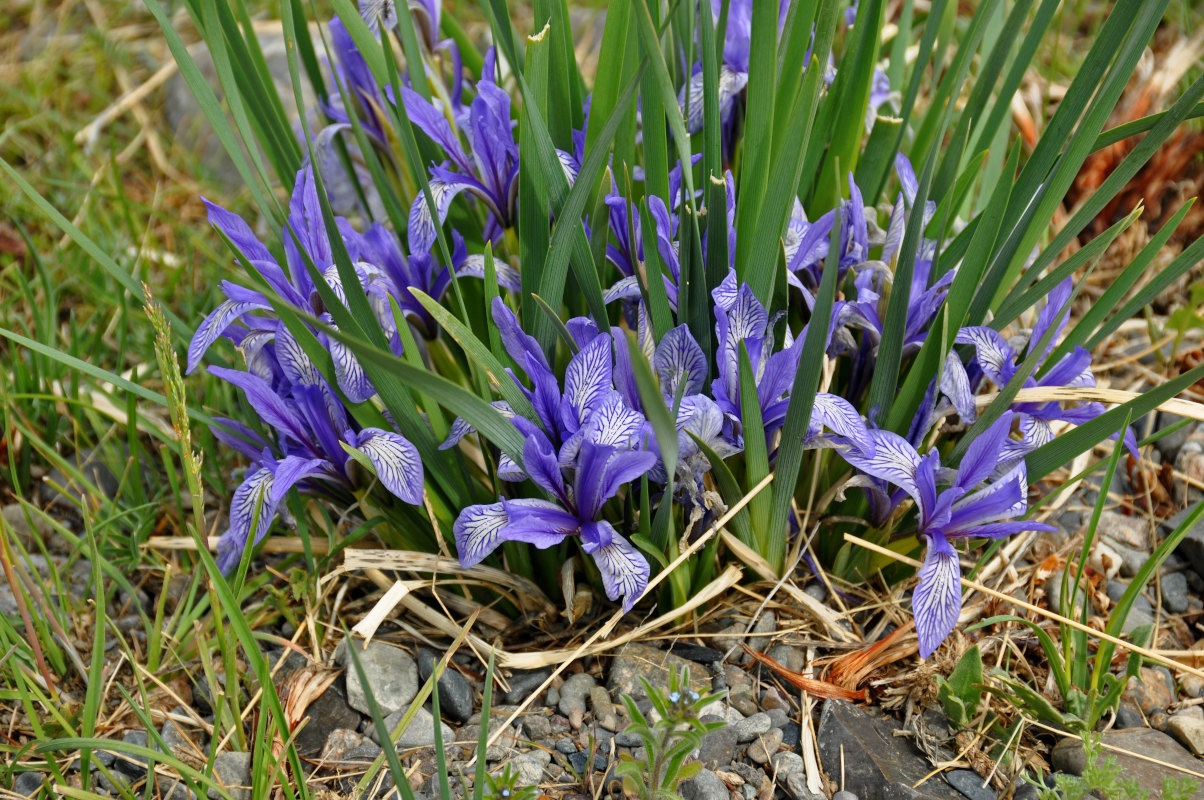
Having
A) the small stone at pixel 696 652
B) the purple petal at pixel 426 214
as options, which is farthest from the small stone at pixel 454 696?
the purple petal at pixel 426 214

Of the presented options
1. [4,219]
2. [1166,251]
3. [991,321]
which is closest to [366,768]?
[991,321]

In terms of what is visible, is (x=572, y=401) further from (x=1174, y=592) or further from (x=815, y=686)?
(x=1174, y=592)

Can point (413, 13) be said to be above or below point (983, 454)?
above

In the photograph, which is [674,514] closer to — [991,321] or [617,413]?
[617,413]

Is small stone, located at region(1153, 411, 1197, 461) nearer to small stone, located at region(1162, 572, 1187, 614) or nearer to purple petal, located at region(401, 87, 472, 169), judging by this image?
small stone, located at region(1162, 572, 1187, 614)

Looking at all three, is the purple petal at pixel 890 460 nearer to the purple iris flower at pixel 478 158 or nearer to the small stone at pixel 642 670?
the small stone at pixel 642 670

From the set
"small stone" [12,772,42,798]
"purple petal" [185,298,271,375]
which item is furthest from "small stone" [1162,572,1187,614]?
"small stone" [12,772,42,798]

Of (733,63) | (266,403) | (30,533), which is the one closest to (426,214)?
(266,403)
